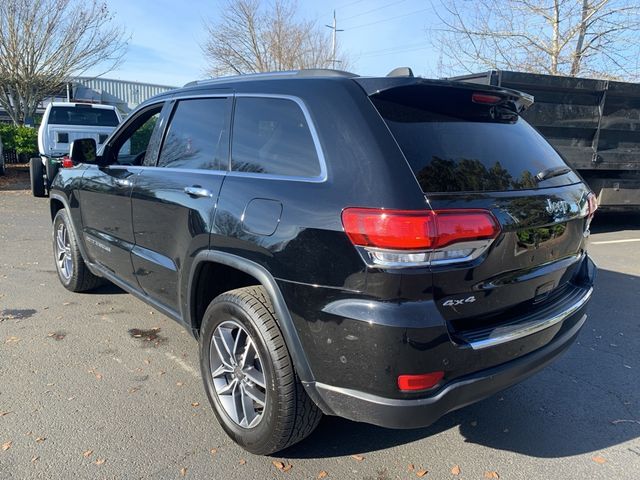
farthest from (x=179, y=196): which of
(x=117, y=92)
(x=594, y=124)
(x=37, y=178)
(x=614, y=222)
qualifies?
(x=117, y=92)

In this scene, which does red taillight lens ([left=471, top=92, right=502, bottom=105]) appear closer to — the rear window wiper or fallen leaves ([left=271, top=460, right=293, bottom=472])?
the rear window wiper

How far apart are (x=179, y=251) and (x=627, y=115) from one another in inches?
316

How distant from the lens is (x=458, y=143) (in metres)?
2.42

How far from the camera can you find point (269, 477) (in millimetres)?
2527

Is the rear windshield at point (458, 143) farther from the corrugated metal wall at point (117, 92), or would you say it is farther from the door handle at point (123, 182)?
the corrugated metal wall at point (117, 92)

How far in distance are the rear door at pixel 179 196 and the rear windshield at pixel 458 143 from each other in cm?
107

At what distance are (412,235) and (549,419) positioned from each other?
1791mm

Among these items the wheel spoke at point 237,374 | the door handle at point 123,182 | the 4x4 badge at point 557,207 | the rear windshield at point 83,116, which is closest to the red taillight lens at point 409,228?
the 4x4 badge at point 557,207

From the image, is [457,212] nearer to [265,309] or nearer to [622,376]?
[265,309]

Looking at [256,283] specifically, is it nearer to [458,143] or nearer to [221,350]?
[221,350]

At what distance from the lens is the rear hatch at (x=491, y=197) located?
7.13 feet

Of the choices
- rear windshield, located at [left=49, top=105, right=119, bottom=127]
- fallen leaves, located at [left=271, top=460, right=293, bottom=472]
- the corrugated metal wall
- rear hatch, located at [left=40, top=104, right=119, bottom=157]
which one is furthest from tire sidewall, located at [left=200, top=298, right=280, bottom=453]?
the corrugated metal wall

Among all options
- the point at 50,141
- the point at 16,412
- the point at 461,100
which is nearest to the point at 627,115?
the point at 461,100

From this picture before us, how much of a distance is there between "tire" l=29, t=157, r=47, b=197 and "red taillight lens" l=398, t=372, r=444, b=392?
10.4 metres
